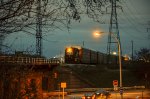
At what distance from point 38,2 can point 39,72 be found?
49129 mm

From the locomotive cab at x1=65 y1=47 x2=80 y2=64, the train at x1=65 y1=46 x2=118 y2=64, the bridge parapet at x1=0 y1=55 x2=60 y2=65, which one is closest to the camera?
the bridge parapet at x1=0 y1=55 x2=60 y2=65

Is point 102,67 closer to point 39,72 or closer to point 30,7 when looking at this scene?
point 39,72

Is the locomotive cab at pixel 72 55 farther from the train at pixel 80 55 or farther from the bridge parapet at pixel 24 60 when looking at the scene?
the bridge parapet at pixel 24 60

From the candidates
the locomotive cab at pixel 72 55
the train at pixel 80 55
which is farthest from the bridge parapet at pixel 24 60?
the locomotive cab at pixel 72 55

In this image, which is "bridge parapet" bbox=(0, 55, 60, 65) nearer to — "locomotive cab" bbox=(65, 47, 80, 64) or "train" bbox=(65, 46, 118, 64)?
"train" bbox=(65, 46, 118, 64)

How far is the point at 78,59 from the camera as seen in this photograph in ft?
256

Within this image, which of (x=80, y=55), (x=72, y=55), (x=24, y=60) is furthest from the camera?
(x=72, y=55)

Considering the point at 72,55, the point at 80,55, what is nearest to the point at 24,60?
the point at 80,55

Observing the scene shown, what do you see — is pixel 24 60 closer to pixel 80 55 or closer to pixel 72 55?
pixel 80 55

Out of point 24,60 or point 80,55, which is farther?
point 80,55

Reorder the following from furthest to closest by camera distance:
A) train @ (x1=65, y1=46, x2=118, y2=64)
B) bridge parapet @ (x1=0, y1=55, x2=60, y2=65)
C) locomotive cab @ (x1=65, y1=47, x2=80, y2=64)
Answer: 1. locomotive cab @ (x1=65, y1=47, x2=80, y2=64)
2. train @ (x1=65, y1=46, x2=118, y2=64)
3. bridge parapet @ (x1=0, y1=55, x2=60, y2=65)

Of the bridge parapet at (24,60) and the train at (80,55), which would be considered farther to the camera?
the train at (80,55)

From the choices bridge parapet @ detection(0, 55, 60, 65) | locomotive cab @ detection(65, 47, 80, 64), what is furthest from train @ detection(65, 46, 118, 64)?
bridge parapet @ detection(0, 55, 60, 65)

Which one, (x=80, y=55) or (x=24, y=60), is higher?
(x=80, y=55)
